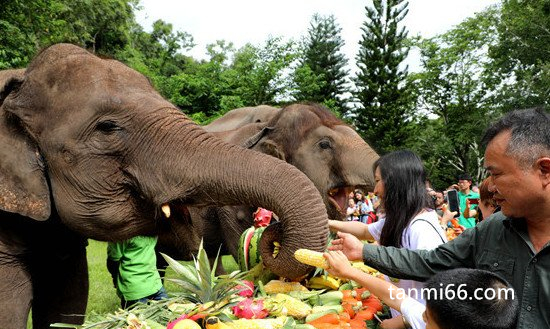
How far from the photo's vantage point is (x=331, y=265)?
9.41 feet

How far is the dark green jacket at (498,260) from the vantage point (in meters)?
2.16

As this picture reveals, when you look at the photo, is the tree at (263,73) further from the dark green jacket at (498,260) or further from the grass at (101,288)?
the dark green jacket at (498,260)

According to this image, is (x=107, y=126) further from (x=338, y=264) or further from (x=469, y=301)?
(x=469, y=301)

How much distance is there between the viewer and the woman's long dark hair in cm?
352

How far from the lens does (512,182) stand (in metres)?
2.24

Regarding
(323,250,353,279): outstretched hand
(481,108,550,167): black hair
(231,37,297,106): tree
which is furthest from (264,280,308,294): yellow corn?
(231,37,297,106): tree

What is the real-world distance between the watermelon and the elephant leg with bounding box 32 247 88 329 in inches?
52.0

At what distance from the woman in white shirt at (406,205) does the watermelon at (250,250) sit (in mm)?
949

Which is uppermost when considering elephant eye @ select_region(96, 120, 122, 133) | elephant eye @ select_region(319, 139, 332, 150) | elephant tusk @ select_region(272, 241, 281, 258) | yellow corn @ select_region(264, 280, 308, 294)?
elephant eye @ select_region(319, 139, 332, 150)

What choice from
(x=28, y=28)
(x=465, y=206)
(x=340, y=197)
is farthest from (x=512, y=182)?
(x=28, y=28)

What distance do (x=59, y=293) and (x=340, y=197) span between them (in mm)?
3583

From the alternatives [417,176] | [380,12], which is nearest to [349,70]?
[380,12]

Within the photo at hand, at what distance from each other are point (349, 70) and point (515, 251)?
51936mm

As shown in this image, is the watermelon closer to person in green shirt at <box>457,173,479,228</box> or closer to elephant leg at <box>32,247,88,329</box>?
elephant leg at <box>32,247,88,329</box>
